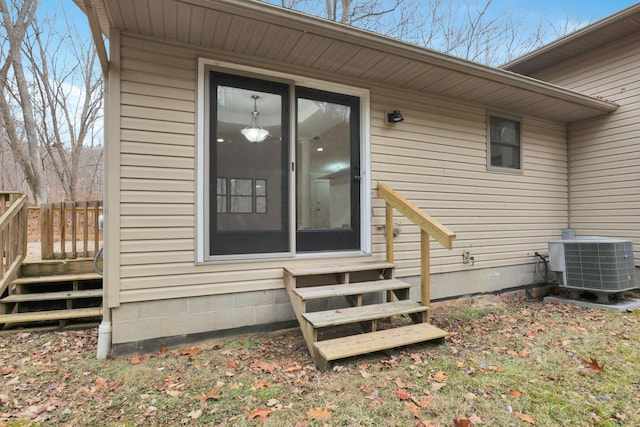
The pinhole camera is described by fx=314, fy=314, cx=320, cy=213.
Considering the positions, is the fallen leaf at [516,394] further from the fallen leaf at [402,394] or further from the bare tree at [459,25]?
the bare tree at [459,25]

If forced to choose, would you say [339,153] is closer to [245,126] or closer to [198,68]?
[245,126]

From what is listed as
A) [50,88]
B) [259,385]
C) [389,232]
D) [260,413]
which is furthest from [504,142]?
[50,88]

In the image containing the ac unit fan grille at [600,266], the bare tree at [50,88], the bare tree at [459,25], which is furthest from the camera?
the bare tree at [459,25]

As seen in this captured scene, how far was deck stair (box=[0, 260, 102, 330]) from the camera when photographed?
129 inches

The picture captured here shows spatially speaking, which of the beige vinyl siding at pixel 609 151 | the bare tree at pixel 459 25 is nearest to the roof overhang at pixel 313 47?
the beige vinyl siding at pixel 609 151

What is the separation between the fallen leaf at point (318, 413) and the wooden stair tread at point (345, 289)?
0.94 m

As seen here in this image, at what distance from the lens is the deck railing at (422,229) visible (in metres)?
2.89

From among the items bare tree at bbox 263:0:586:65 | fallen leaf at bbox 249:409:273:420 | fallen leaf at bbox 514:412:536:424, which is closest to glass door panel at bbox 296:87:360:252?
fallen leaf at bbox 249:409:273:420

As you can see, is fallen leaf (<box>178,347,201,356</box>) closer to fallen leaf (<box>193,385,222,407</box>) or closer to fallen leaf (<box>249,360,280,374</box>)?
fallen leaf (<box>249,360,280,374</box>)

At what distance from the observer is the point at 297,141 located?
3.49m

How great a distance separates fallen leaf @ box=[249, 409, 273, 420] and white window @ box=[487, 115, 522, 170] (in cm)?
443

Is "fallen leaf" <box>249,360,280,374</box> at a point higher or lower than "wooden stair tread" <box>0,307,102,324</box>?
lower

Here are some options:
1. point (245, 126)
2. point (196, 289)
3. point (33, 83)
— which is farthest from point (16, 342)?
point (33, 83)

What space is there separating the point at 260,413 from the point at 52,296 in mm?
2950
